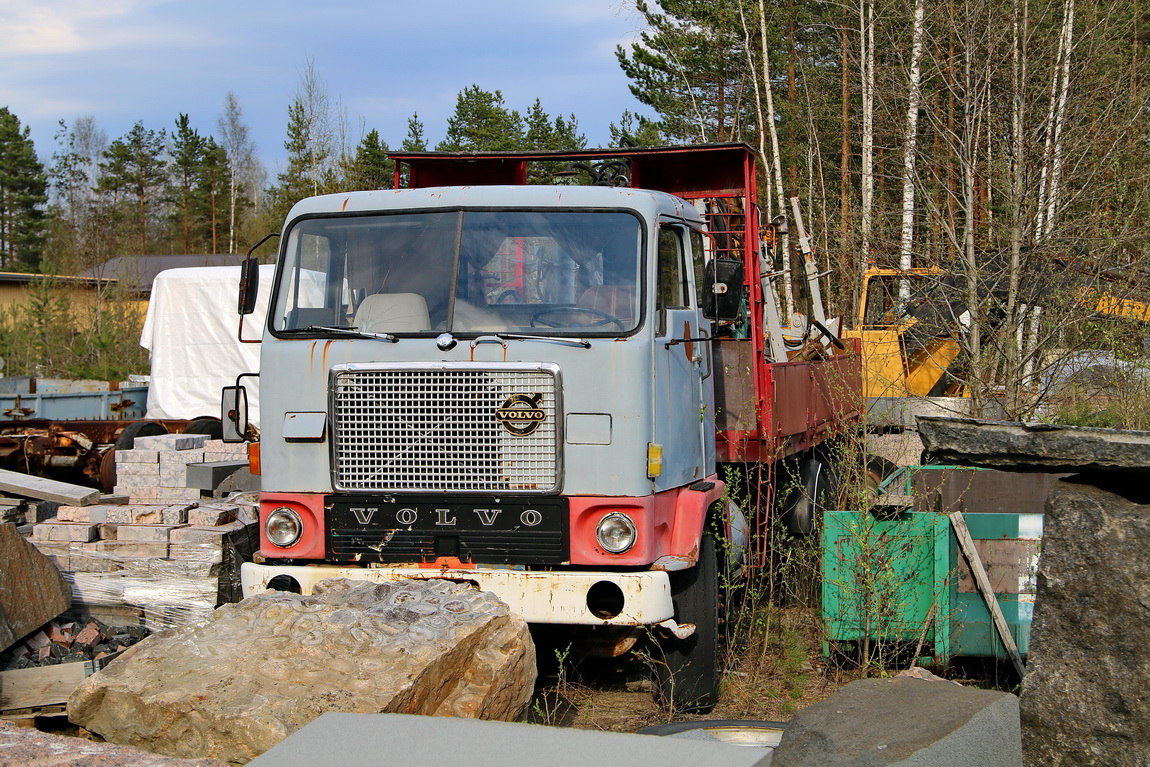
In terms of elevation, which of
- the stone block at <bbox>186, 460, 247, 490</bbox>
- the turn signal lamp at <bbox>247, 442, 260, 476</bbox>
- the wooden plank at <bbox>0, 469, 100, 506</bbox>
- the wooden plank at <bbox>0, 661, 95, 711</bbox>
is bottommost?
the wooden plank at <bbox>0, 661, 95, 711</bbox>

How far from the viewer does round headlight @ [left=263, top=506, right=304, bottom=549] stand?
550 centimetres

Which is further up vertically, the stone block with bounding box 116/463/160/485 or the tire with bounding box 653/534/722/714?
the stone block with bounding box 116/463/160/485

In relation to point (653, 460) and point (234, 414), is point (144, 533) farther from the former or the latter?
point (653, 460)

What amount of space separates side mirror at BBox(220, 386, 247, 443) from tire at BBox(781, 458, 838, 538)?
3888 millimetres

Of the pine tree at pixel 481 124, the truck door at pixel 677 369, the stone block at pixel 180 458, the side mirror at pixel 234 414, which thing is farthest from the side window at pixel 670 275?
the pine tree at pixel 481 124

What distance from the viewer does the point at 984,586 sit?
5.85 metres

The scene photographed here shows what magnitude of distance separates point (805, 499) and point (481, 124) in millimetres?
27181

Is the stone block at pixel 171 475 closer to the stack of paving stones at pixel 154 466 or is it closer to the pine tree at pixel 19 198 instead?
the stack of paving stones at pixel 154 466

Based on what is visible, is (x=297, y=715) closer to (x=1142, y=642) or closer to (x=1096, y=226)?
(x=1142, y=642)

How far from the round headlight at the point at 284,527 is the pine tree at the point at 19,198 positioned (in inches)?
2068

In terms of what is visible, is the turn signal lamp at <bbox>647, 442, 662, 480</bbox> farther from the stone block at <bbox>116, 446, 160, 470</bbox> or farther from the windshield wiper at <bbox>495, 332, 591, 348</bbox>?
the stone block at <bbox>116, 446, 160, 470</bbox>

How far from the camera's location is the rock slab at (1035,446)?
10.6 ft

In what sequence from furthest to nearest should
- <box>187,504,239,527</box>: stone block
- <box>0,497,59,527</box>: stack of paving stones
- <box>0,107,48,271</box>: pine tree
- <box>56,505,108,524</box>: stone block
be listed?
<box>0,107,48,271</box>: pine tree, <box>0,497,59,527</box>: stack of paving stones, <box>56,505,108,524</box>: stone block, <box>187,504,239,527</box>: stone block

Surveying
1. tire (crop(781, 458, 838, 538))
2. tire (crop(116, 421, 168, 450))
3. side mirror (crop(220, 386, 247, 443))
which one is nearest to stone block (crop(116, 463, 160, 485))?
tire (crop(116, 421, 168, 450))
